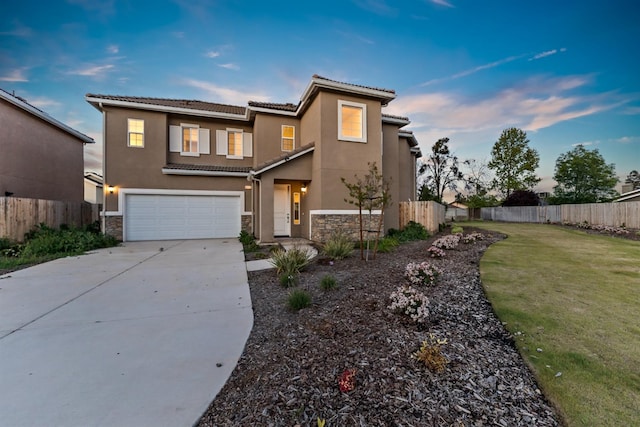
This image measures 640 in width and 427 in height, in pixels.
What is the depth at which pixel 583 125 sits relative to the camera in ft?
59.2

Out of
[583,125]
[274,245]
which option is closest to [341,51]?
[274,245]

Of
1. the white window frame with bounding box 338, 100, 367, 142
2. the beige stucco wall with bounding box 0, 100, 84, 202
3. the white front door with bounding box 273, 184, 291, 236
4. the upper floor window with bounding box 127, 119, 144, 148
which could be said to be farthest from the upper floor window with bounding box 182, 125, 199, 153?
Answer: the white window frame with bounding box 338, 100, 367, 142

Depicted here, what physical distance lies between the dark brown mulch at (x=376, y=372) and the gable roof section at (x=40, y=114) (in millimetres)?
15355

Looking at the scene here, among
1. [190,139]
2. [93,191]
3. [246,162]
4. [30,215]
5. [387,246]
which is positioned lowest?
[387,246]

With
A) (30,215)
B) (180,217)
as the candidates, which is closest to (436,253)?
(180,217)

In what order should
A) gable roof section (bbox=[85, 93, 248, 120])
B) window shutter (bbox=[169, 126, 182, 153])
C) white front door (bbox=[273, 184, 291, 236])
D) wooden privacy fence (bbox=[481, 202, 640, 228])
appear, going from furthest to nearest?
wooden privacy fence (bbox=[481, 202, 640, 228]), window shutter (bbox=[169, 126, 182, 153]), white front door (bbox=[273, 184, 291, 236]), gable roof section (bbox=[85, 93, 248, 120])

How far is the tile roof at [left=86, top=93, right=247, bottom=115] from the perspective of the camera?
11375mm

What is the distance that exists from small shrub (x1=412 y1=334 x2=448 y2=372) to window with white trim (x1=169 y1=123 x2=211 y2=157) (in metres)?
13.2

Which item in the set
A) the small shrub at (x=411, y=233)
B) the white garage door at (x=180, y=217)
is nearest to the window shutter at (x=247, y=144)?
the white garage door at (x=180, y=217)

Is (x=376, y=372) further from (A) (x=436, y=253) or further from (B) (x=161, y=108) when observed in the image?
(B) (x=161, y=108)

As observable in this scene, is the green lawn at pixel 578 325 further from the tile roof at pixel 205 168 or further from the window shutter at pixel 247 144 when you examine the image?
the window shutter at pixel 247 144

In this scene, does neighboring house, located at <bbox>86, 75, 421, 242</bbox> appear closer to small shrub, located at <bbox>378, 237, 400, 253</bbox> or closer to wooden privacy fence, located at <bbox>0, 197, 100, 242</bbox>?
small shrub, located at <bbox>378, 237, 400, 253</bbox>

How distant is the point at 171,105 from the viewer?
12383 millimetres

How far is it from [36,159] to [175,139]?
671cm
